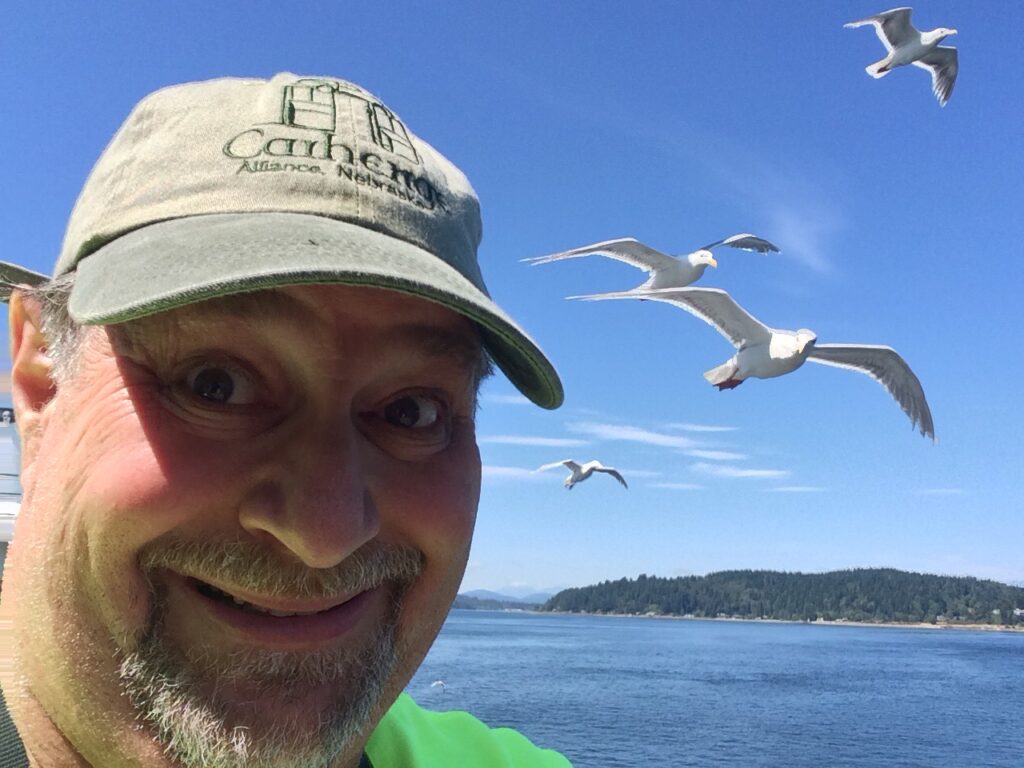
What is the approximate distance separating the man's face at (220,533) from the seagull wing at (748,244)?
1444 cm

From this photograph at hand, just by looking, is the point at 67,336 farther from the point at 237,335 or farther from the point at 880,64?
the point at 880,64

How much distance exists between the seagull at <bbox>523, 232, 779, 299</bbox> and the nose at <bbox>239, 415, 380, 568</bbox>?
11404mm

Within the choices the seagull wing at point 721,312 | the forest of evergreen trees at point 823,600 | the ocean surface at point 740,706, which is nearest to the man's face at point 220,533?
the seagull wing at point 721,312

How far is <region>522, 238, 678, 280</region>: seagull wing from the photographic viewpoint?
12195 mm

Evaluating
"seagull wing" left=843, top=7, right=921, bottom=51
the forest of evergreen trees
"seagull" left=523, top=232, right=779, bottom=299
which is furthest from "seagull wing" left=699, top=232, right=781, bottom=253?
the forest of evergreen trees

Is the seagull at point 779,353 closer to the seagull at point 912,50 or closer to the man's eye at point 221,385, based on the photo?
the seagull at point 912,50

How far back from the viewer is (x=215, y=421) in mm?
876

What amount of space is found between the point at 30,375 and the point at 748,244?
15288 millimetres

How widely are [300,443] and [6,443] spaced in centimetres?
175

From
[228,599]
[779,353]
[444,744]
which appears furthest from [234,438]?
[779,353]

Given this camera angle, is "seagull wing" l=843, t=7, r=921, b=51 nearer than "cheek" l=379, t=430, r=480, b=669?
No

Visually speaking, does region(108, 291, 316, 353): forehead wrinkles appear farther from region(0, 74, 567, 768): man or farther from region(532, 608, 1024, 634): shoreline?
region(532, 608, 1024, 634): shoreline

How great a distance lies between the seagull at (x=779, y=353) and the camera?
1064cm

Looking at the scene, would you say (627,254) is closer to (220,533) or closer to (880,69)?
(880,69)
